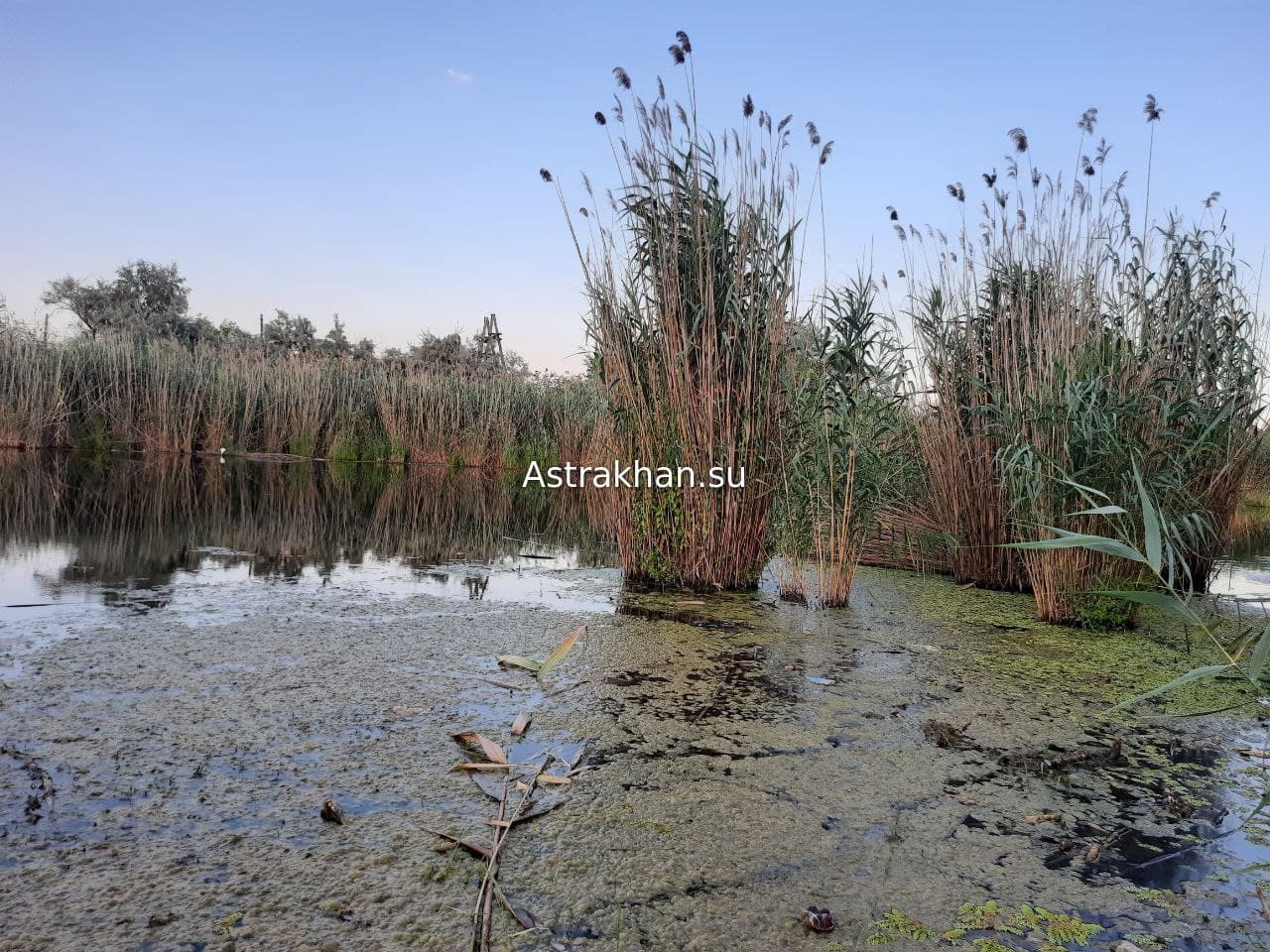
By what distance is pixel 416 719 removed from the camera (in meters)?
2.04

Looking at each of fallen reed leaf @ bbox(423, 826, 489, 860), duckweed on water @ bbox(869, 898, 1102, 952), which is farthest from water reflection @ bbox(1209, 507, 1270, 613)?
fallen reed leaf @ bbox(423, 826, 489, 860)

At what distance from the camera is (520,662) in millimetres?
2598

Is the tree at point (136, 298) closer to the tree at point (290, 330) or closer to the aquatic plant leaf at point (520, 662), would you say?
the tree at point (290, 330)

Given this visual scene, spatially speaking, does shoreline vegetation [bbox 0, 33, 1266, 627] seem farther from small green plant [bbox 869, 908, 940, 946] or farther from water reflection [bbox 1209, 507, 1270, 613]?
small green plant [bbox 869, 908, 940, 946]

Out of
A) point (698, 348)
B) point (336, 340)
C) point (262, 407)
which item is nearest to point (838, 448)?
point (698, 348)

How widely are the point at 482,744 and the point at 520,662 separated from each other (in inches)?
29.7

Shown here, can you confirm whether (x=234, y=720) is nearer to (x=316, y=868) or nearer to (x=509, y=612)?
(x=316, y=868)

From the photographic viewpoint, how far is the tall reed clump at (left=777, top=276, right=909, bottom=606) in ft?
12.3

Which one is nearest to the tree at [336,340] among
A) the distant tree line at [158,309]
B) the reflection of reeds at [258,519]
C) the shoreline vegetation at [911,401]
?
the distant tree line at [158,309]

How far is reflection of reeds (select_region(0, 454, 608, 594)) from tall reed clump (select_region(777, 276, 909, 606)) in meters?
1.83

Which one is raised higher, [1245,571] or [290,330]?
[290,330]

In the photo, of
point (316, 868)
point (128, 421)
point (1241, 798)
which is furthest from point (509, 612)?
point (128, 421)

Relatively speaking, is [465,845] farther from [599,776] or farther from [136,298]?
[136,298]

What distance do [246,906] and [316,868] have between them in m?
0.12
